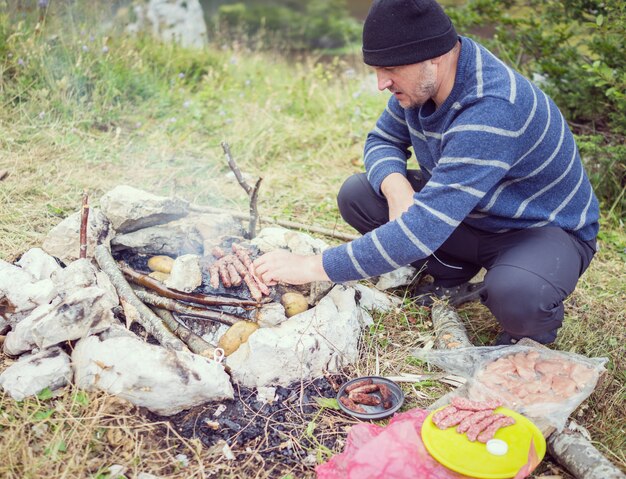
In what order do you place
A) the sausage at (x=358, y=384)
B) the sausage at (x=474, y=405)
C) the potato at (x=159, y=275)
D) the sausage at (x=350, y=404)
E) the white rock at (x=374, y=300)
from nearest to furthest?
the sausage at (x=474, y=405), the sausage at (x=350, y=404), the sausage at (x=358, y=384), the potato at (x=159, y=275), the white rock at (x=374, y=300)

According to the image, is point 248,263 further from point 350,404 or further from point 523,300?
point 523,300

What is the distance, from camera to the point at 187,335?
9.77 feet

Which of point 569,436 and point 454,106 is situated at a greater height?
point 454,106

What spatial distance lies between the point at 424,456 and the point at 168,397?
111cm

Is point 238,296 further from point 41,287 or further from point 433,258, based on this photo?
point 433,258

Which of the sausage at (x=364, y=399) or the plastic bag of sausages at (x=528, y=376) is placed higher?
the plastic bag of sausages at (x=528, y=376)

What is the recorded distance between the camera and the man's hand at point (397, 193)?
3.23 metres

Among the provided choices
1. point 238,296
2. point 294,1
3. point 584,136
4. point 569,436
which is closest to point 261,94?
point 584,136

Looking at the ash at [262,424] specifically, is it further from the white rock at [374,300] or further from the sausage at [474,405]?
the white rock at [374,300]

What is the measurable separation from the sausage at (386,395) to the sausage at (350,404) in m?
0.13

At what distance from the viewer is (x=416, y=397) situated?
2.85m

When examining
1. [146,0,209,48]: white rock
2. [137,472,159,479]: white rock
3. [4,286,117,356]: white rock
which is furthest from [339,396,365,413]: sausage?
[146,0,209,48]: white rock

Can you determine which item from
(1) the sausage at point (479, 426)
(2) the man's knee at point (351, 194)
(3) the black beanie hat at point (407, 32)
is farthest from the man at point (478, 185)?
(1) the sausage at point (479, 426)

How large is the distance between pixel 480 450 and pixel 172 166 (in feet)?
12.0
